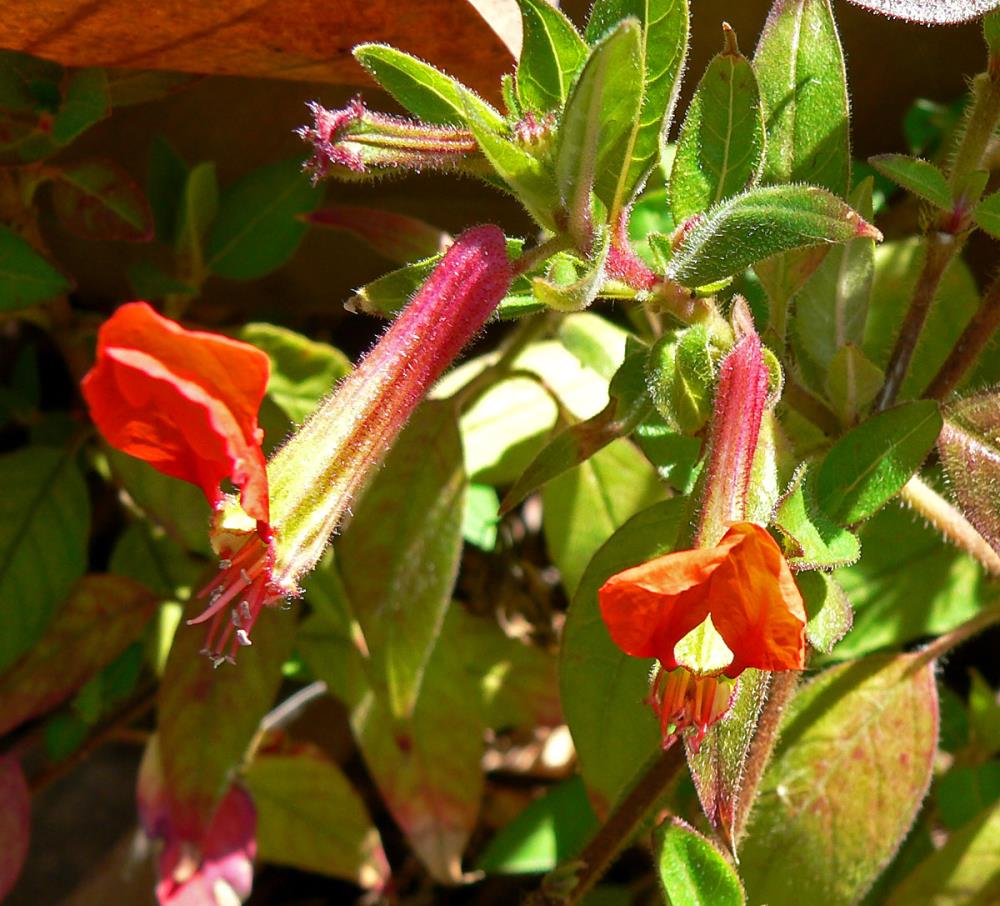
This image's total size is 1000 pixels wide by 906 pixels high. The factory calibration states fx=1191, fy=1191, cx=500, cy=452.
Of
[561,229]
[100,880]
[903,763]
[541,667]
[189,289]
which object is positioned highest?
[561,229]

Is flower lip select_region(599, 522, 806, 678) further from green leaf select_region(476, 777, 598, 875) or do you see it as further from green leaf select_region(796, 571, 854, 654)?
green leaf select_region(476, 777, 598, 875)

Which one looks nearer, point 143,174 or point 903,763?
point 903,763

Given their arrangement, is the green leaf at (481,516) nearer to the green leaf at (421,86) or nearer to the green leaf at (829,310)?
the green leaf at (829,310)

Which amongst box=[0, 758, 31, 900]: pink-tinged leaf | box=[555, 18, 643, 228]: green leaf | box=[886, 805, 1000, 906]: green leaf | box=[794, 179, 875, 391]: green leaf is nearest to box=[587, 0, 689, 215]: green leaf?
box=[555, 18, 643, 228]: green leaf

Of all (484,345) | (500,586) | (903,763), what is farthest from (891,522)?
(484,345)

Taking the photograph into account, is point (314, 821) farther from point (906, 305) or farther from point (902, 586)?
point (906, 305)

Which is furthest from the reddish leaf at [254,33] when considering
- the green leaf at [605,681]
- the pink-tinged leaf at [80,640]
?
the pink-tinged leaf at [80,640]

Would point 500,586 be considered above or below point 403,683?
below

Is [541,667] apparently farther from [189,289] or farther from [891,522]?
[189,289]

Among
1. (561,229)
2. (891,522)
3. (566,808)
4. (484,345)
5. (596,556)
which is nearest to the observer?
(561,229)
